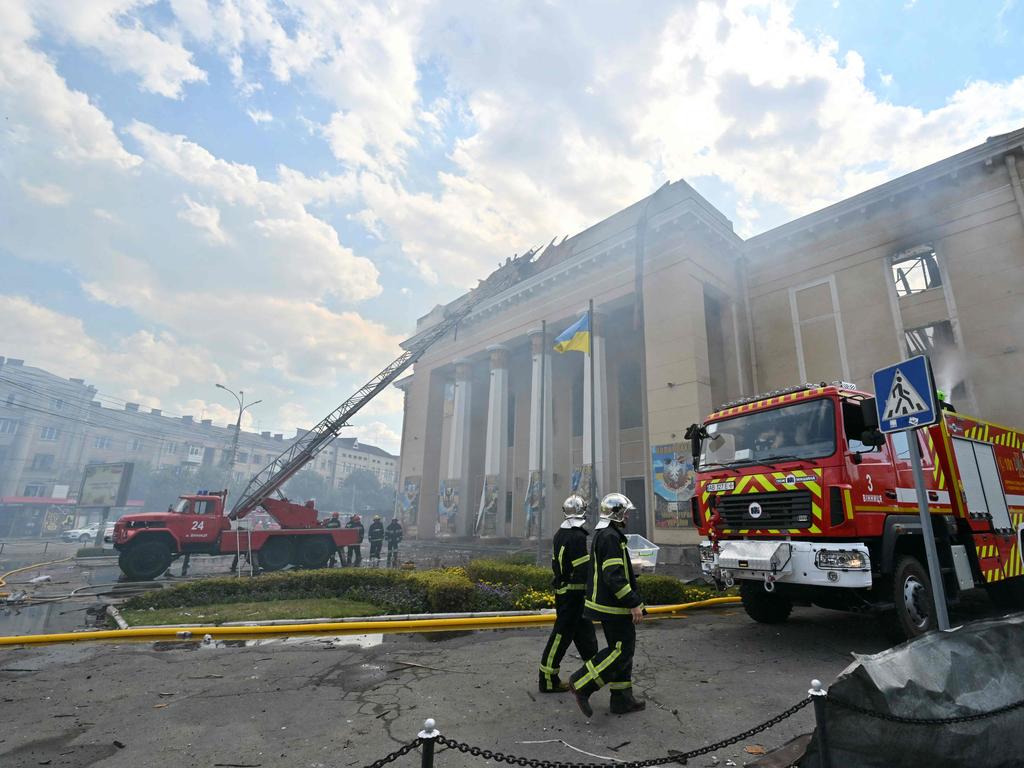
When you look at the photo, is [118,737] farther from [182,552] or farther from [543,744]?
[182,552]

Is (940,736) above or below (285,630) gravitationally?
above

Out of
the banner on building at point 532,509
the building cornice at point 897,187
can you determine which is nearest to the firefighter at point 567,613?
the banner on building at point 532,509

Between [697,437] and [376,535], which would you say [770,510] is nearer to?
[697,437]

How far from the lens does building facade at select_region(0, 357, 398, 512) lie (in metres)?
47.3

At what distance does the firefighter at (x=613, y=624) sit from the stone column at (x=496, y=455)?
21.3 m

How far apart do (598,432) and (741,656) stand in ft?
55.5

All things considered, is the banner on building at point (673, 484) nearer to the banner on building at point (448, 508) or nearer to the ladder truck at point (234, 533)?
the ladder truck at point (234, 533)

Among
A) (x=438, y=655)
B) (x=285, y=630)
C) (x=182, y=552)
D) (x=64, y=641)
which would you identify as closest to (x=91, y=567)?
(x=182, y=552)

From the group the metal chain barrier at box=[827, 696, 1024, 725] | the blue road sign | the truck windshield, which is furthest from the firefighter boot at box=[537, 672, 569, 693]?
the truck windshield

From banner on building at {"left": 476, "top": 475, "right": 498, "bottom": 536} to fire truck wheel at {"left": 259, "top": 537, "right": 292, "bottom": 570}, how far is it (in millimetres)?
11288

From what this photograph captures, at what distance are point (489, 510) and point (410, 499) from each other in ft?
25.9

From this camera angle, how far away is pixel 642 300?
20547 mm

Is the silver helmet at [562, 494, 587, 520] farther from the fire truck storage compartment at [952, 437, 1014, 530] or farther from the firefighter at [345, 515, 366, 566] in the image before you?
the firefighter at [345, 515, 366, 566]

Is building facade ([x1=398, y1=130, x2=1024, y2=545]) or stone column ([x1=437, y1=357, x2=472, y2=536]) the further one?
stone column ([x1=437, y1=357, x2=472, y2=536])
